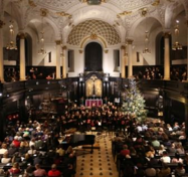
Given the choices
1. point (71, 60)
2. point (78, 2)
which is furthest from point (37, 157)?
point (71, 60)

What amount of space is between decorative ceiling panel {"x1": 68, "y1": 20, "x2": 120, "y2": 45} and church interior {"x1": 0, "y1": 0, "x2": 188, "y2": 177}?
0.45 feet

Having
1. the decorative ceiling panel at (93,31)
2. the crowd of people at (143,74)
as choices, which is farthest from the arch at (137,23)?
the crowd of people at (143,74)

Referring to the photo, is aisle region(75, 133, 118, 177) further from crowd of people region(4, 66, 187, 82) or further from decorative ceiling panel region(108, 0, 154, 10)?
decorative ceiling panel region(108, 0, 154, 10)

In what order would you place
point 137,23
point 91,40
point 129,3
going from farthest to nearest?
1. point 91,40
2. point 137,23
3. point 129,3

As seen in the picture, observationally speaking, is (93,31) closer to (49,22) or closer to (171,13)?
(49,22)

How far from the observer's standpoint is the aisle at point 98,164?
43.9 ft

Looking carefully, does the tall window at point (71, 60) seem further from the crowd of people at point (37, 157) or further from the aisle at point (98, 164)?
the aisle at point (98, 164)

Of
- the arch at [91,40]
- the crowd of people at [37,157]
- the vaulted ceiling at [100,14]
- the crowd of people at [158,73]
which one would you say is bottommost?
the crowd of people at [37,157]

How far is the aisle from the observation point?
43.9ft

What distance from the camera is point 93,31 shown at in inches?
1351

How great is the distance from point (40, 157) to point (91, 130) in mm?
10592

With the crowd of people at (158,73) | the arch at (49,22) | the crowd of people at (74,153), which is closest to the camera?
the crowd of people at (74,153)

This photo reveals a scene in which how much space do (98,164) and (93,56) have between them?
2276 cm

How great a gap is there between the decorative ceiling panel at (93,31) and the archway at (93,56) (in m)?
1.69
